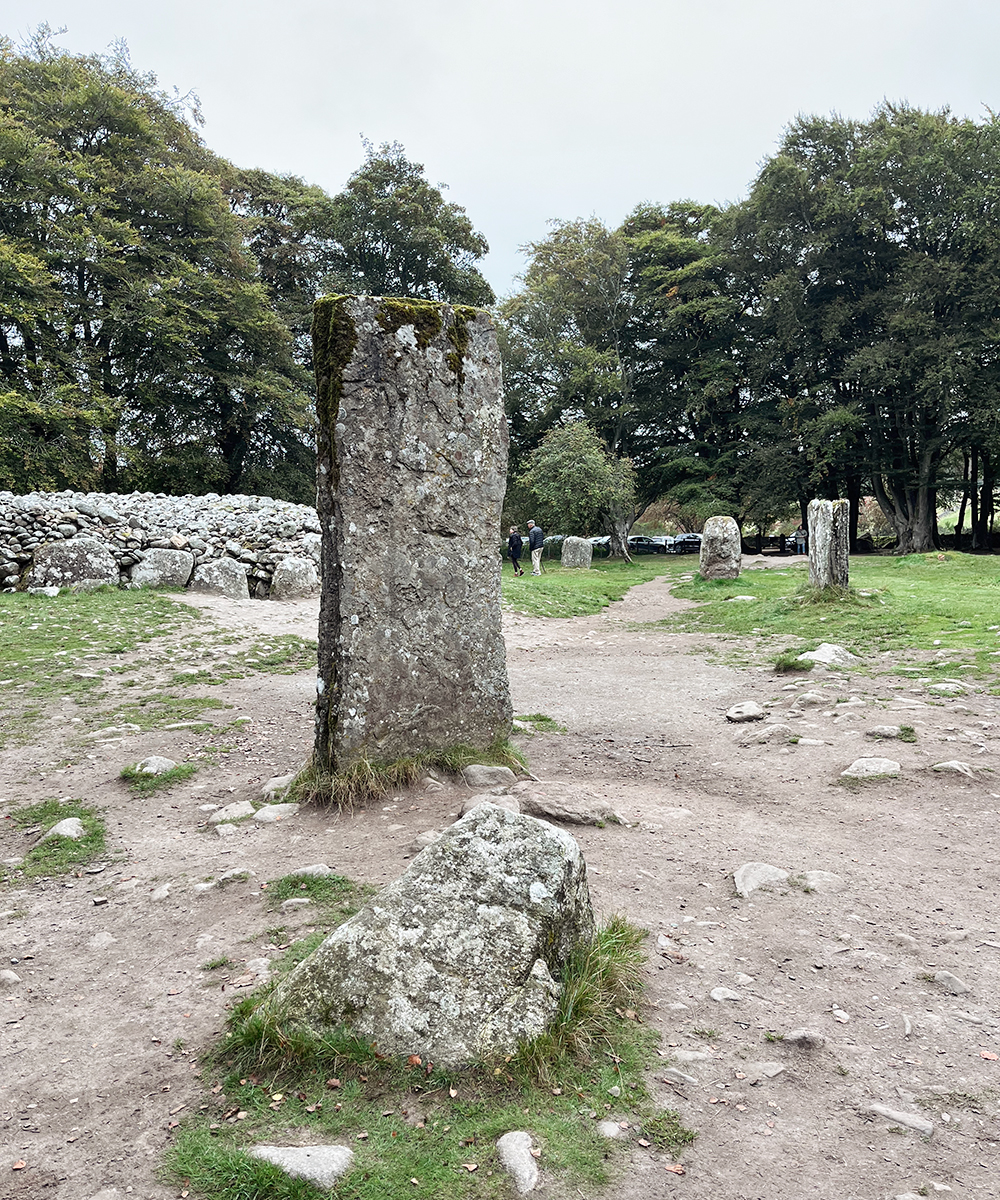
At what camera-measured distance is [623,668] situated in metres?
10.4

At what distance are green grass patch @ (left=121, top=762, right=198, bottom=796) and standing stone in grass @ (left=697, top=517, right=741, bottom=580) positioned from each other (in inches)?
684

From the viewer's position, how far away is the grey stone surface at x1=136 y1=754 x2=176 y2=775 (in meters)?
5.64

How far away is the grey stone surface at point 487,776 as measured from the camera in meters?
5.25

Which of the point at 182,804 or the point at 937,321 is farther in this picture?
the point at 937,321

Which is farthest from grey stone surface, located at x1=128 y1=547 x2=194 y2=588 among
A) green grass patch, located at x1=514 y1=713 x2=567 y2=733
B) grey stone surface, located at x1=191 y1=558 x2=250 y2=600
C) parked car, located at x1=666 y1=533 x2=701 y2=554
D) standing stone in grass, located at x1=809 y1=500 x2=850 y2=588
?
parked car, located at x1=666 y1=533 x2=701 y2=554

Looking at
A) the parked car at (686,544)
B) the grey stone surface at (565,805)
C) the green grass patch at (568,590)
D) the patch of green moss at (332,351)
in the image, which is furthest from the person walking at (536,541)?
the parked car at (686,544)

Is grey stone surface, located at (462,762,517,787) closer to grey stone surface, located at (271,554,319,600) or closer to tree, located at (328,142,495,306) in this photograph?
grey stone surface, located at (271,554,319,600)

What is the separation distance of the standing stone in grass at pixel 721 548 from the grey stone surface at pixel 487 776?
16.7 metres

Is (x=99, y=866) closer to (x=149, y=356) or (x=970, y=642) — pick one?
(x=970, y=642)

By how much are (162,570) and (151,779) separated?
439 inches

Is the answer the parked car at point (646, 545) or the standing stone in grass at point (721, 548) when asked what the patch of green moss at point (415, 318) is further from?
the parked car at point (646, 545)

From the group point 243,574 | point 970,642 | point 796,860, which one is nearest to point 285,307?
point 243,574

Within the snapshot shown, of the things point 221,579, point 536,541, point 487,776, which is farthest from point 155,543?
point 487,776

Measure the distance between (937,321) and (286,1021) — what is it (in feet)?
119
